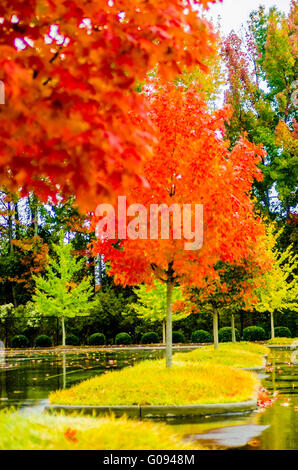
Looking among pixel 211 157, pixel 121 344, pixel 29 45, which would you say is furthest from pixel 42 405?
pixel 121 344

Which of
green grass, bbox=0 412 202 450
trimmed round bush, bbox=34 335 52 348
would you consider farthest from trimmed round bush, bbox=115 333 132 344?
green grass, bbox=0 412 202 450

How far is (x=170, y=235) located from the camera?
40.8 feet

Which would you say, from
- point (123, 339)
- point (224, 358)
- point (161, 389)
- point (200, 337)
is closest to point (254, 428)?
point (161, 389)

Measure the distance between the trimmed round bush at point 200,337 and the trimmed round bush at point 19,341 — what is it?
411 inches

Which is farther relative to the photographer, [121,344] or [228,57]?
[228,57]

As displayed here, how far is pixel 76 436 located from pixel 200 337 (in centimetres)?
3126

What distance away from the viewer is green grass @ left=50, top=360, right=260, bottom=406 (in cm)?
1052

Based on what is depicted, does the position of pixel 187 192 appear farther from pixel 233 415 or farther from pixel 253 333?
pixel 253 333

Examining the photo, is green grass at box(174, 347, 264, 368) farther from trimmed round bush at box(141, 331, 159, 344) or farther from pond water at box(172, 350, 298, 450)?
trimmed round bush at box(141, 331, 159, 344)

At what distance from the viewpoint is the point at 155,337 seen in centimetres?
3741

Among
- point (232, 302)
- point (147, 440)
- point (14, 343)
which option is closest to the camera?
point (147, 440)

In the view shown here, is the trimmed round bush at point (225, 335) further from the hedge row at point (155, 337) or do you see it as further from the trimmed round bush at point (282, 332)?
the trimmed round bush at point (282, 332)
